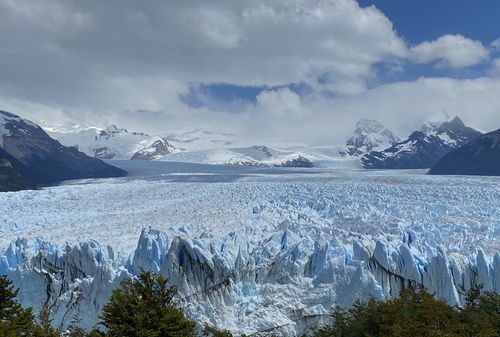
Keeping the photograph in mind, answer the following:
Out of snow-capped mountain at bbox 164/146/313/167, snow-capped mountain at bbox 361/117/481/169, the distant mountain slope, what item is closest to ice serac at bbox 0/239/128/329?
the distant mountain slope

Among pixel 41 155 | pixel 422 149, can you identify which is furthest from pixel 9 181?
pixel 422 149

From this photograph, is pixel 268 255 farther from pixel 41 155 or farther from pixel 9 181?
pixel 41 155

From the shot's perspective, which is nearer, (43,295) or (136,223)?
(43,295)

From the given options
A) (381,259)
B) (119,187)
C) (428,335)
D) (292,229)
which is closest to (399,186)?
(292,229)

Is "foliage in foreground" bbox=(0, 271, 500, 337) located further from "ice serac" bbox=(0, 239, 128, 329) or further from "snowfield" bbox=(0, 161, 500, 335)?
"ice serac" bbox=(0, 239, 128, 329)

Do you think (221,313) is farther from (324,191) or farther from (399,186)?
(399,186)

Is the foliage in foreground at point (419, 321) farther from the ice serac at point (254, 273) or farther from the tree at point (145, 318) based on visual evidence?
the ice serac at point (254, 273)

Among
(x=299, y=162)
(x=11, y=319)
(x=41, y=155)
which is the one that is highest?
(x=299, y=162)
